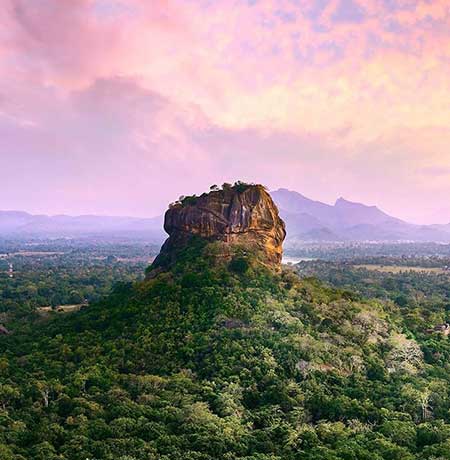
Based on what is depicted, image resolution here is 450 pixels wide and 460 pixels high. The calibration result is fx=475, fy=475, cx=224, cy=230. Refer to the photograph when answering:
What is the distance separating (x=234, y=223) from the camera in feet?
110

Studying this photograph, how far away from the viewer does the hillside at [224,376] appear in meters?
16.9

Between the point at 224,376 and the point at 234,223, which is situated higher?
the point at 234,223

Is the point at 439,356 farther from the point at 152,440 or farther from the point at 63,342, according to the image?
the point at 63,342

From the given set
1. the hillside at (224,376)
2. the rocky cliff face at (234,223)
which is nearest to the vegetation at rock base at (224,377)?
the hillside at (224,376)

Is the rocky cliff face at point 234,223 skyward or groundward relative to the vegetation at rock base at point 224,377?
skyward

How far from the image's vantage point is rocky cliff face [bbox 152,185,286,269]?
33.7 m

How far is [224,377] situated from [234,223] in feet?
44.9

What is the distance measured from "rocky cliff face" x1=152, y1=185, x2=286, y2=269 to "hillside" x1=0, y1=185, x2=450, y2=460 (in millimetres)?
979

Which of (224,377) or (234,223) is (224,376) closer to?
(224,377)

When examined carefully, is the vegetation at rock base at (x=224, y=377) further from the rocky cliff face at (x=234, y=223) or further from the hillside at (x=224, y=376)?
the rocky cliff face at (x=234, y=223)

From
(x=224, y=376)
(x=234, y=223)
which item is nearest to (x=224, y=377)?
(x=224, y=376)

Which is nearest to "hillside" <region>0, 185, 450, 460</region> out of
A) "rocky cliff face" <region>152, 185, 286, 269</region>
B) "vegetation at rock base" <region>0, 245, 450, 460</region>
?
"vegetation at rock base" <region>0, 245, 450, 460</region>

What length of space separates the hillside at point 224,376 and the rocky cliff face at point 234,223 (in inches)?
38.5

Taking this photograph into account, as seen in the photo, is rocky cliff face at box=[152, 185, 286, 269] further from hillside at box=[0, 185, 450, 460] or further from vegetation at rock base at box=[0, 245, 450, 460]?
vegetation at rock base at box=[0, 245, 450, 460]
